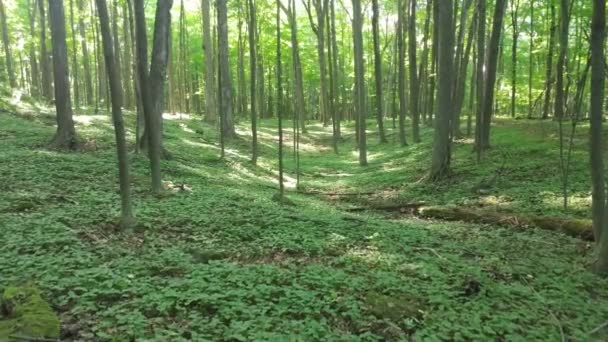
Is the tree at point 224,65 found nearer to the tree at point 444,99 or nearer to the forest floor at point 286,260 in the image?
the forest floor at point 286,260

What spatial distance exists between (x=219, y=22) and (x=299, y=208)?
11300 mm

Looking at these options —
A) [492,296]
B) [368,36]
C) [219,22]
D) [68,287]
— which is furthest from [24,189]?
[368,36]

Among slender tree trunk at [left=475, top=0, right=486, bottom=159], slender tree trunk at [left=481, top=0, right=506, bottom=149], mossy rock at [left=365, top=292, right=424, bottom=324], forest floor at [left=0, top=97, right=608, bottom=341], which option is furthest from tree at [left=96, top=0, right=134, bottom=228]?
slender tree trunk at [left=481, top=0, right=506, bottom=149]

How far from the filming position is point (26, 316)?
3.61 meters

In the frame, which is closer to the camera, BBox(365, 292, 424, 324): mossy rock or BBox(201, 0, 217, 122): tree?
BBox(365, 292, 424, 324): mossy rock

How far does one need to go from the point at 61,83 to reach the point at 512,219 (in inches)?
461

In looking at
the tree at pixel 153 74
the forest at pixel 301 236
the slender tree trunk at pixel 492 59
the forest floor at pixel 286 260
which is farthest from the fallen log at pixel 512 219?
the tree at pixel 153 74

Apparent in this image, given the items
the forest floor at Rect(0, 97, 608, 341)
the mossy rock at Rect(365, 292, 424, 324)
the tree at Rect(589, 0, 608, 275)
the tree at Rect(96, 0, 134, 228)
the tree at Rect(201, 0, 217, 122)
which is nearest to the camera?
the forest floor at Rect(0, 97, 608, 341)

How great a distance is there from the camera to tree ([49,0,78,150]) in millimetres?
12031

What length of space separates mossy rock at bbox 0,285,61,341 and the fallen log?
6.97m

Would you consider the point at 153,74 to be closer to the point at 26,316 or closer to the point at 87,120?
the point at 26,316

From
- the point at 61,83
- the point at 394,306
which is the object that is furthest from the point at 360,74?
the point at 394,306

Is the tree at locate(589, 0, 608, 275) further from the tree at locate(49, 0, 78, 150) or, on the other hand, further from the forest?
the tree at locate(49, 0, 78, 150)

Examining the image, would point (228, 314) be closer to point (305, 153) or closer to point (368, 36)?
point (305, 153)
